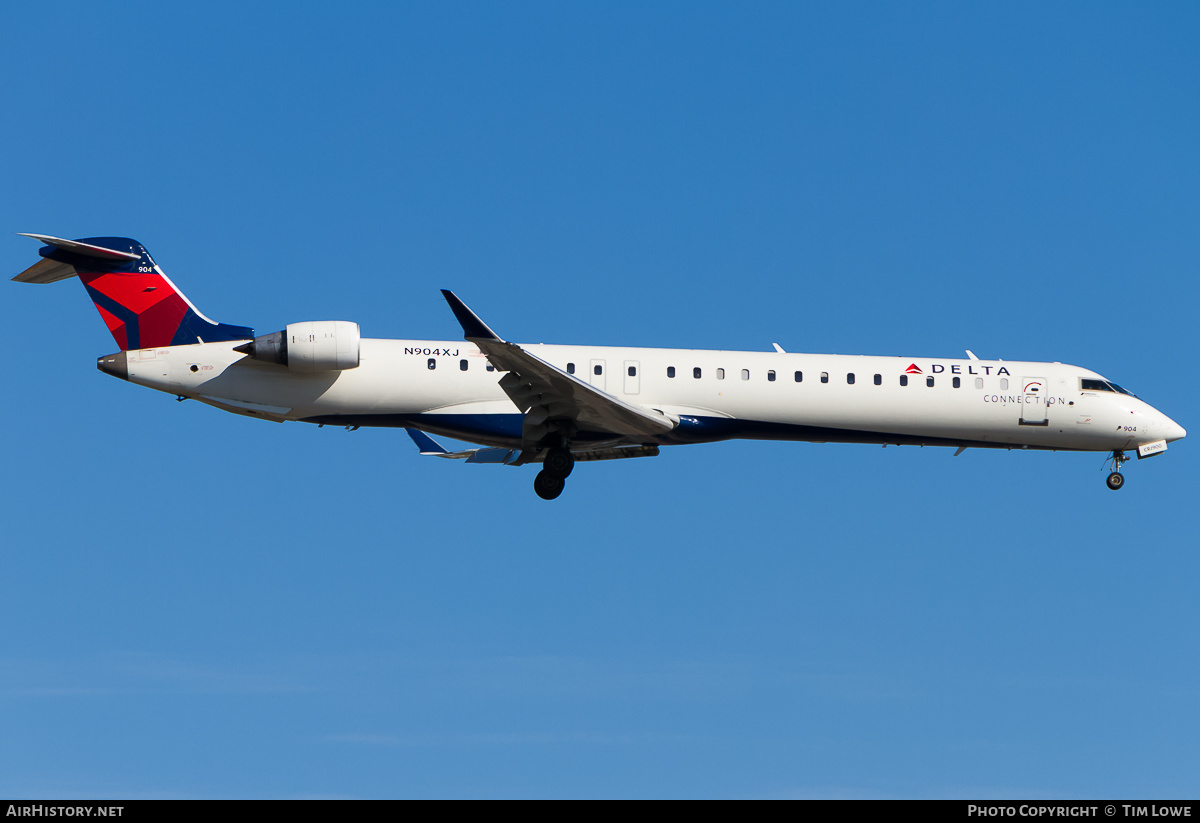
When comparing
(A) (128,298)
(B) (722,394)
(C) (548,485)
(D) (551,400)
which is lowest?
(C) (548,485)

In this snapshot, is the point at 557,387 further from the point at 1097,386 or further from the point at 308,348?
the point at 1097,386

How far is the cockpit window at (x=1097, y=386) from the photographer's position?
26297 millimetres

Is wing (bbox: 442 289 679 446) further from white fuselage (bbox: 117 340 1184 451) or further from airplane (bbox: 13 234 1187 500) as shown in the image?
white fuselage (bbox: 117 340 1184 451)

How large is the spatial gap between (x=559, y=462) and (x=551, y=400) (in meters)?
1.56

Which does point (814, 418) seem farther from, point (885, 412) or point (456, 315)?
point (456, 315)

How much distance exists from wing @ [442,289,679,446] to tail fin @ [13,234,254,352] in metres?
5.47

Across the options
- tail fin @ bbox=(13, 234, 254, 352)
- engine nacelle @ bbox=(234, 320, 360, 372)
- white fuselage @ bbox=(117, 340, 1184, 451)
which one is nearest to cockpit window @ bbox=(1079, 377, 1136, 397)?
white fuselage @ bbox=(117, 340, 1184, 451)

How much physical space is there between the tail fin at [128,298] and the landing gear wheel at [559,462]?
241 inches

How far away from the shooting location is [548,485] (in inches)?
952

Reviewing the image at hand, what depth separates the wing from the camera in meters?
21.3

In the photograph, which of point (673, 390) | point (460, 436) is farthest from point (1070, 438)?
point (460, 436)

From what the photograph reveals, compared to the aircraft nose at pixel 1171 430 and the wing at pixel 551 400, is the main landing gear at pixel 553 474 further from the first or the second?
the aircraft nose at pixel 1171 430

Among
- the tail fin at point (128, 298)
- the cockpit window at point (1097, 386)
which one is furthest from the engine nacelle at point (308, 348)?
the cockpit window at point (1097, 386)

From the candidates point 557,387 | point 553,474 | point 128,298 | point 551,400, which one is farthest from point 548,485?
point 128,298
